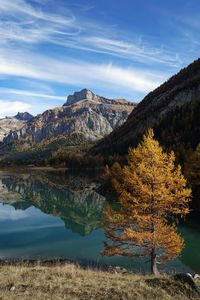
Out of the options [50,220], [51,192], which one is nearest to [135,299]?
[50,220]

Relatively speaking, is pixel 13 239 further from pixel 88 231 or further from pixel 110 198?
pixel 110 198

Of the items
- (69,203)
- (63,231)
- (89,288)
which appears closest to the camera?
(89,288)

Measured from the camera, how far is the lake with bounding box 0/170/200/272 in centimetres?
4400

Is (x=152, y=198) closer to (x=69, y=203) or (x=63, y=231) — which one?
(x=63, y=231)

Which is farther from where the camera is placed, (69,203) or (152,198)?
(69,203)

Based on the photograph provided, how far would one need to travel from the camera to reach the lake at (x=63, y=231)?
144 feet

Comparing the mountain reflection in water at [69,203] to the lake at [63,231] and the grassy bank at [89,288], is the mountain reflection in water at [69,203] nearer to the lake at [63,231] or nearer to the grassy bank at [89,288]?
the lake at [63,231]

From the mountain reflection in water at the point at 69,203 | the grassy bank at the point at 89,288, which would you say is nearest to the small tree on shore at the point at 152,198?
the grassy bank at the point at 89,288

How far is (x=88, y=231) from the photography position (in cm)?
6306

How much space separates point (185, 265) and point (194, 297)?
79.2ft

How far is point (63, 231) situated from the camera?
63281 mm

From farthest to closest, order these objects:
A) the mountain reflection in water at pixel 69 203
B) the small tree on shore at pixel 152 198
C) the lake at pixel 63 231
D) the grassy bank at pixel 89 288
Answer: the mountain reflection in water at pixel 69 203 < the lake at pixel 63 231 < the small tree on shore at pixel 152 198 < the grassy bank at pixel 89 288

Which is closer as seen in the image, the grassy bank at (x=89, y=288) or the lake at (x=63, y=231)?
the grassy bank at (x=89, y=288)

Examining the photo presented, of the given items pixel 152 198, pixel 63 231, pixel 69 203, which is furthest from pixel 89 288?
pixel 69 203
